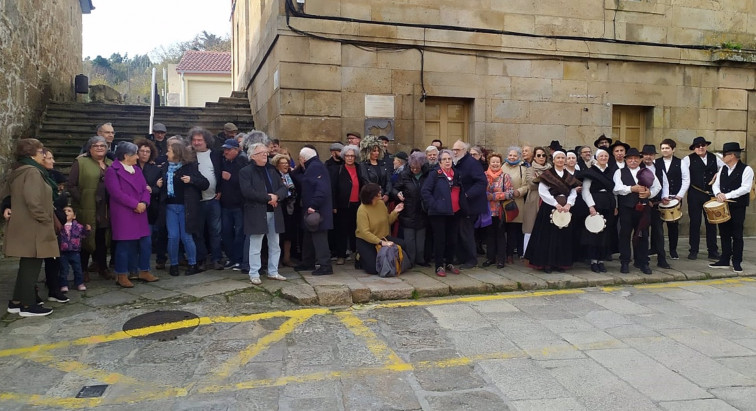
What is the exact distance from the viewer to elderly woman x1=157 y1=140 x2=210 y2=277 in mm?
6910

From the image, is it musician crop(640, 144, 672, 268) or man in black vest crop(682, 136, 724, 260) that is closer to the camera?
musician crop(640, 144, 672, 268)

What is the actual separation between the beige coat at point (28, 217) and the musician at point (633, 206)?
23.0 feet

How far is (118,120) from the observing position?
12039 mm

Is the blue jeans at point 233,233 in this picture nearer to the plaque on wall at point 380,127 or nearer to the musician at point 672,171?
the plaque on wall at point 380,127

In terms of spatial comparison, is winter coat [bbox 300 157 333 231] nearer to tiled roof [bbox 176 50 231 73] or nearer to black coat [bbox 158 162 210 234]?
black coat [bbox 158 162 210 234]

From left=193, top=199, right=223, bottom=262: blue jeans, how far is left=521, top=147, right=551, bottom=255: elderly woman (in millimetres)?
4351

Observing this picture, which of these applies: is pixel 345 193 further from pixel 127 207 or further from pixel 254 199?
pixel 127 207

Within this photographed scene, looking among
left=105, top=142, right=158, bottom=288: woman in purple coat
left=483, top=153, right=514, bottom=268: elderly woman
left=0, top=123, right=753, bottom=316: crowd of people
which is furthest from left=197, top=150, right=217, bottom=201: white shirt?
left=483, top=153, right=514, bottom=268: elderly woman

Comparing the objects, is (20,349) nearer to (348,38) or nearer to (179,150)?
(179,150)

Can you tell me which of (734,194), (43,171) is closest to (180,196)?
(43,171)

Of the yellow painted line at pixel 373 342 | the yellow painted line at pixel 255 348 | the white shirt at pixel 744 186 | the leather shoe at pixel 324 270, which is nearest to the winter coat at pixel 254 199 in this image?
the leather shoe at pixel 324 270

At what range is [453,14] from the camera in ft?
32.6

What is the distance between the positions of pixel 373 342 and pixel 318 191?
8.81 feet

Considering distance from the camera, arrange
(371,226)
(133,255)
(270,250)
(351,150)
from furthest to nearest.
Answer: (351,150) → (371,226) → (270,250) → (133,255)
